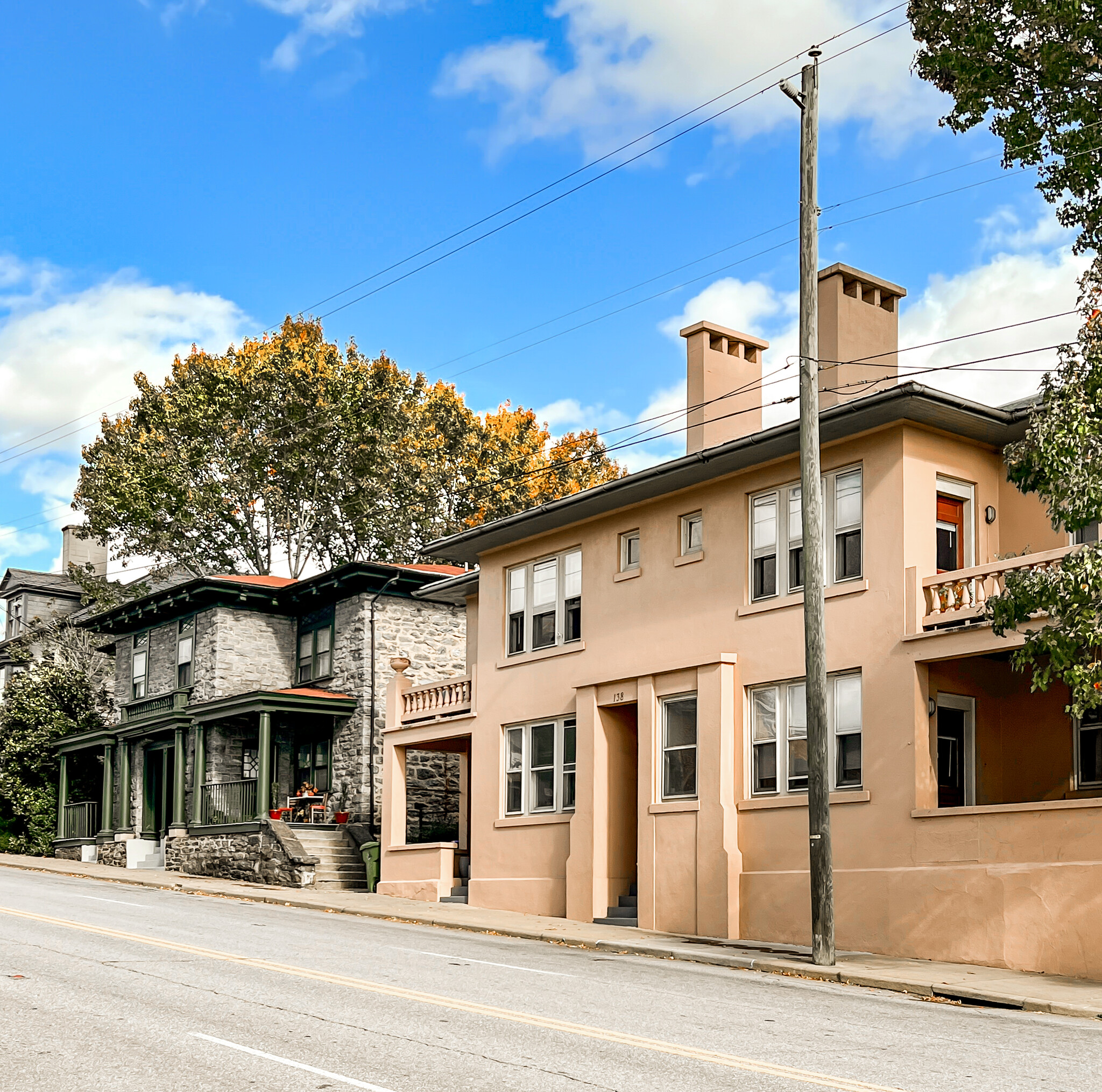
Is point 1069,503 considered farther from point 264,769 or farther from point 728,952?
point 264,769

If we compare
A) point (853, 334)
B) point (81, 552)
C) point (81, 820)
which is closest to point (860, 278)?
point (853, 334)

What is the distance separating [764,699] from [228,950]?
30.8ft

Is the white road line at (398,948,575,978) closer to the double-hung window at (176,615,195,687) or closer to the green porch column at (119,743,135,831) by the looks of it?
the double-hung window at (176,615,195,687)

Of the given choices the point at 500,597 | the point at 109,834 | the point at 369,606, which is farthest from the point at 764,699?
the point at 109,834

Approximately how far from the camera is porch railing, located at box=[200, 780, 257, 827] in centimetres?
3466

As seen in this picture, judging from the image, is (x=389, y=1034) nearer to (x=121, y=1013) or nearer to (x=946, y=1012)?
(x=121, y=1013)

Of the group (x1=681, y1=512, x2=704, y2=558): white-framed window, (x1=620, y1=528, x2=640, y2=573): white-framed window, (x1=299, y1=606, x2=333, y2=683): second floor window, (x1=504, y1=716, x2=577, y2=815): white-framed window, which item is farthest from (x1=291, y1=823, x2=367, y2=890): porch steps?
(x1=681, y1=512, x2=704, y2=558): white-framed window

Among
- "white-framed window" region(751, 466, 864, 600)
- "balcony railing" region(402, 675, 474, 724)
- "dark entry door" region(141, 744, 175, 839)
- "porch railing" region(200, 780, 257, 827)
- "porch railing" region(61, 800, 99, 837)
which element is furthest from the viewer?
"porch railing" region(61, 800, 99, 837)

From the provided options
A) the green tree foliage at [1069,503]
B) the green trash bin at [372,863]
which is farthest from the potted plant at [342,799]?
the green tree foliage at [1069,503]

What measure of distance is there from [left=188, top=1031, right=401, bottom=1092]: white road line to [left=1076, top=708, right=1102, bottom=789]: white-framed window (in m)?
13.8

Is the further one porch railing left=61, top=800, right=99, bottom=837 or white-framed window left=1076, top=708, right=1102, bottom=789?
porch railing left=61, top=800, right=99, bottom=837

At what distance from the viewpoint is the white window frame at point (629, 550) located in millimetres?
25000

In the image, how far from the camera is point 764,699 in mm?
21953

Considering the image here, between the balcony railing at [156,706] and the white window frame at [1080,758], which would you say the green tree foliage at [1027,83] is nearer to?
the white window frame at [1080,758]
